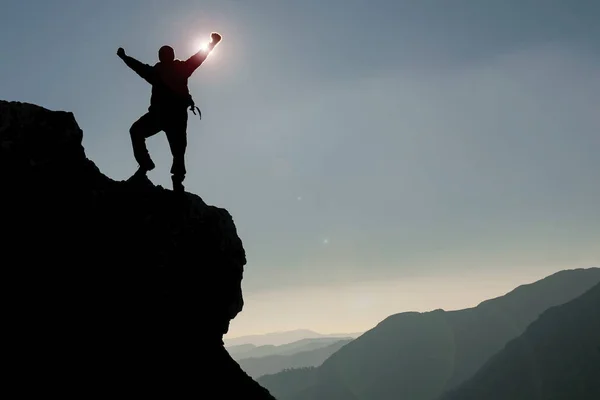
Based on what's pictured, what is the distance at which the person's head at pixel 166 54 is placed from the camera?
1117cm

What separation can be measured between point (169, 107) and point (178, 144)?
3.31 feet

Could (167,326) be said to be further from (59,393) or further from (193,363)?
(59,393)

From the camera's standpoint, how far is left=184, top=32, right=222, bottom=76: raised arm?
37.3 feet

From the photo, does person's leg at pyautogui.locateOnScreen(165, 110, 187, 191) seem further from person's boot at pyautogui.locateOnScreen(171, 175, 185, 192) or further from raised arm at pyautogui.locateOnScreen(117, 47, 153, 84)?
raised arm at pyautogui.locateOnScreen(117, 47, 153, 84)

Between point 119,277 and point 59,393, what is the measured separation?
249 cm

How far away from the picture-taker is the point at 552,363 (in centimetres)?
16312

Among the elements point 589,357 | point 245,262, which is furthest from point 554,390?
point 245,262

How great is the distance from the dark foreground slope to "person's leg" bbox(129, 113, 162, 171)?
16753cm

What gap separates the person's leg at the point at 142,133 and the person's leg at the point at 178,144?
0.36 metres

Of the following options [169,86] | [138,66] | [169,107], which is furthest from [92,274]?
[138,66]

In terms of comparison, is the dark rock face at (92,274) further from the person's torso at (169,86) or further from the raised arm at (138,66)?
the raised arm at (138,66)

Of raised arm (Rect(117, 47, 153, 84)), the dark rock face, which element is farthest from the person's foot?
raised arm (Rect(117, 47, 153, 84))

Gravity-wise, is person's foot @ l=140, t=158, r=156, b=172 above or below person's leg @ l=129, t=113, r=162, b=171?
below

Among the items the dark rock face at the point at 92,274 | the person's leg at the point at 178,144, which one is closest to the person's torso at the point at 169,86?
the person's leg at the point at 178,144
